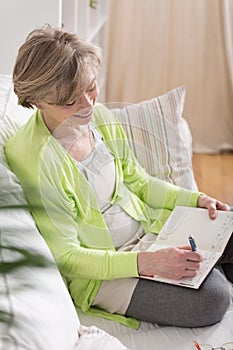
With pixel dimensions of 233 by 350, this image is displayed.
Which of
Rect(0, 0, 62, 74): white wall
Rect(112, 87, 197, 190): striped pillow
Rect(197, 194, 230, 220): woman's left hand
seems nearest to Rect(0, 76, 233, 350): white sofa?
Rect(112, 87, 197, 190): striped pillow

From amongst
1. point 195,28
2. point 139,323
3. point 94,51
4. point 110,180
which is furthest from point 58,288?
point 195,28

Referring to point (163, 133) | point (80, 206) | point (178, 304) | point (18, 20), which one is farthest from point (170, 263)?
point (18, 20)

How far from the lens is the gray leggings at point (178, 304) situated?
1.62m

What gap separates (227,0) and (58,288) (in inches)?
95.5

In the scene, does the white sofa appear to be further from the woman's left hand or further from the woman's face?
the woman's left hand

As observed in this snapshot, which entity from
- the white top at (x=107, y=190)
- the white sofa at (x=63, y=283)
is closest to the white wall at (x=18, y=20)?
the white sofa at (x=63, y=283)

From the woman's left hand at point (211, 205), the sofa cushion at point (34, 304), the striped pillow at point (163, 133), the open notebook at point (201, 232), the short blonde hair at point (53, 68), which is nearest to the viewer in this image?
the sofa cushion at point (34, 304)

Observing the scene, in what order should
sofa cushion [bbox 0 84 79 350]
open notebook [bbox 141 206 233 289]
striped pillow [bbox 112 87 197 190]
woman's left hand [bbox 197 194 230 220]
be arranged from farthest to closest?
striped pillow [bbox 112 87 197 190], woman's left hand [bbox 197 194 230 220], open notebook [bbox 141 206 233 289], sofa cushion [bbox 0 84 79 350]

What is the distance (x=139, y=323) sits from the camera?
1660 millimetres

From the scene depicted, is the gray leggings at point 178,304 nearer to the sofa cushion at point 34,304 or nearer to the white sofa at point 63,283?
the white sofa at point 63,283

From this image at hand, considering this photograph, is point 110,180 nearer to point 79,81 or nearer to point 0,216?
point 79,81

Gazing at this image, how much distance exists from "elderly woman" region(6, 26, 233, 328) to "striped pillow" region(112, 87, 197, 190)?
488mm

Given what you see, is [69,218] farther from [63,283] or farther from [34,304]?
[34,304]

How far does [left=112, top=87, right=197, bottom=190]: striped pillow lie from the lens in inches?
87.3
